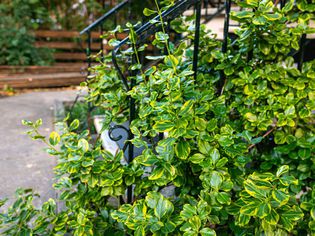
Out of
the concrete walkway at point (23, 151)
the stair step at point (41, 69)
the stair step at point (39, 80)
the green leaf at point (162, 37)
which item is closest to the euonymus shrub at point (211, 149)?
the green leaf at point (162, 37)

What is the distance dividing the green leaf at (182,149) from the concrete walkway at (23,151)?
4.49ft

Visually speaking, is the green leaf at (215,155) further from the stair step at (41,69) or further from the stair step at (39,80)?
the stair step at (41,69)

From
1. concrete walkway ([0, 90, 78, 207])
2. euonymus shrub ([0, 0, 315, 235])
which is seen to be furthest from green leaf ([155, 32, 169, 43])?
concrete walkway ([0, 90, 78, 207])

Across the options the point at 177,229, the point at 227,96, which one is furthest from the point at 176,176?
the point at 227,96

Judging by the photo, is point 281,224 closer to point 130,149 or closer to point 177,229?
point 177,229

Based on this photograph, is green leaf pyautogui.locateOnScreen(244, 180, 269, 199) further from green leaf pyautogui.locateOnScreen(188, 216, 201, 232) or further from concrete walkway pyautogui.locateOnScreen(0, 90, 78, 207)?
concrete walkway pyautogui.locateOnScreen(0, 90, 78, 207)

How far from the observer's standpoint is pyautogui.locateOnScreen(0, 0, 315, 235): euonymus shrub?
1157mm

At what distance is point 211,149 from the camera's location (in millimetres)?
1264

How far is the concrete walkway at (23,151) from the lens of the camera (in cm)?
257

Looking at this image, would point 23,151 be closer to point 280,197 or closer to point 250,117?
point 250,117

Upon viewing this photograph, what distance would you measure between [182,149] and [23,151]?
8.36 ft

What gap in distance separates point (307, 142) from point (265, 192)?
0.57 metres

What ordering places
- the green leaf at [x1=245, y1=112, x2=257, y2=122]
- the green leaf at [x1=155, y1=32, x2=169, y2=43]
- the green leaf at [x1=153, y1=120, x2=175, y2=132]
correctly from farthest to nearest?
the green leaf at [x1=245, y1=112, x2=257, y2=122], the green leaf at [x1=155, y1=32, x2=169, y2=43], the green leaf at [x1=153, y1=120, x2=175, y2=132]

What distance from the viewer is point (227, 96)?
1.67 metres
